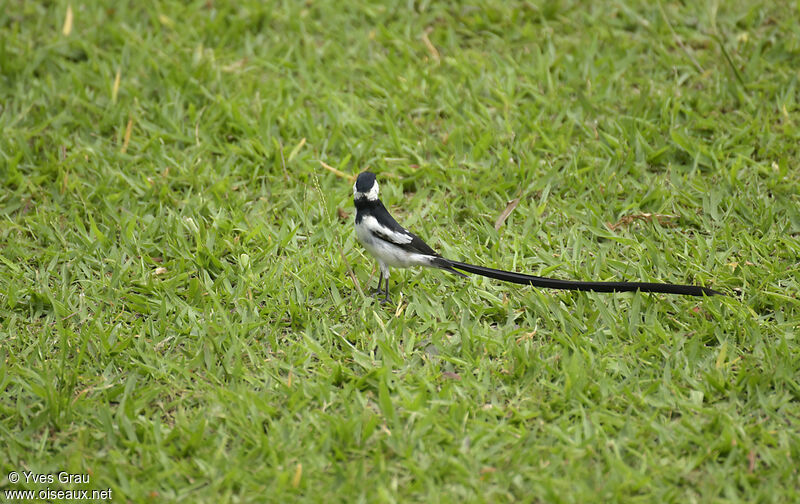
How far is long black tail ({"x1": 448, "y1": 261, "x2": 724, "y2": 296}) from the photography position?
3.49m

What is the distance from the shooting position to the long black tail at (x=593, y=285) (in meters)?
3.49

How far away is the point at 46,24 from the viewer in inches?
240

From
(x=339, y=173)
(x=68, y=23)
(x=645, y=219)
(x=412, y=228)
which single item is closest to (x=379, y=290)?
(x=412, y=228)

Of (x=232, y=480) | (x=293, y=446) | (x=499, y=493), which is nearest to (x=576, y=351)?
(x=499, y=493)

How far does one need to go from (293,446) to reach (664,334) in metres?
1.79

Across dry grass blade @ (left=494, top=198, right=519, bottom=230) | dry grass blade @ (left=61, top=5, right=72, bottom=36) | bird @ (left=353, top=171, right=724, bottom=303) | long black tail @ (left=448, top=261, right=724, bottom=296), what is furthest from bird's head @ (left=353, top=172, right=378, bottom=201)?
dry grass blade @ (left=61, top=5, right=72, bottom=36)

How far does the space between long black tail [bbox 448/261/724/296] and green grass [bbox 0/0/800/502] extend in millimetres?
192

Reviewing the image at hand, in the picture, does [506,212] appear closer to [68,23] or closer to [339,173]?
[339,173]

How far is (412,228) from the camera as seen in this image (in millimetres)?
4484

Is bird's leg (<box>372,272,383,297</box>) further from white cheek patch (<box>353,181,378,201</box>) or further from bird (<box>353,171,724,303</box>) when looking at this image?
white cheek patch (<box>353,181,378,201</box>)

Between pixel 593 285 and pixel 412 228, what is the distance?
1.28 m

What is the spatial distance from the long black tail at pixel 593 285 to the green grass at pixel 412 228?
0.19m
